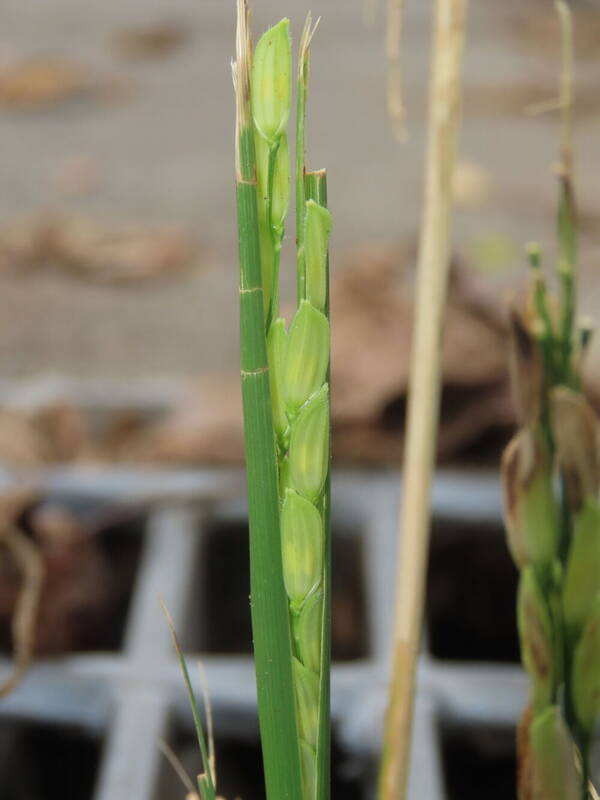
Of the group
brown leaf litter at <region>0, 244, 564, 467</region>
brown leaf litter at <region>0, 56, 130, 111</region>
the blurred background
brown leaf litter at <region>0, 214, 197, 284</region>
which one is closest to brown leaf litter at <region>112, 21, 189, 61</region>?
the blurred background

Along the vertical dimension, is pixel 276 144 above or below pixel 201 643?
above

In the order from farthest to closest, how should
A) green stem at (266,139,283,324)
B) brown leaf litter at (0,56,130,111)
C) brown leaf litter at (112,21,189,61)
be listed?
1. brown leaf litter at (112,21,189,61)
2. brown leaf litter at (0,56,130,111)
3. green stem at (266,139,283,324)

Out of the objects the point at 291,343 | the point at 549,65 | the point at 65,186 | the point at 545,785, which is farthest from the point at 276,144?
the point at 549,65

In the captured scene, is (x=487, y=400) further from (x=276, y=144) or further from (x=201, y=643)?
(x=276, y=144)

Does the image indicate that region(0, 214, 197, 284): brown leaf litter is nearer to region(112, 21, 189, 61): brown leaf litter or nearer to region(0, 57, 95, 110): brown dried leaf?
region(0, 57, 95, 110): brown dried leaf

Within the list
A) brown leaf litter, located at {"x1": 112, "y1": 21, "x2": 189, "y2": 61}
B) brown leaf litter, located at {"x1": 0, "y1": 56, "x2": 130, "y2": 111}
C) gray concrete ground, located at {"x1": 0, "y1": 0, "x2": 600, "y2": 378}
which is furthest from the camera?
brown leaf litter, located at {"x1": 112, "y1": 21, "x2": 189, "y2": 61}

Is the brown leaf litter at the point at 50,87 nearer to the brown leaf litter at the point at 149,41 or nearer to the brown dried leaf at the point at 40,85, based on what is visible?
the brown dried leaf at the point at 40,85
